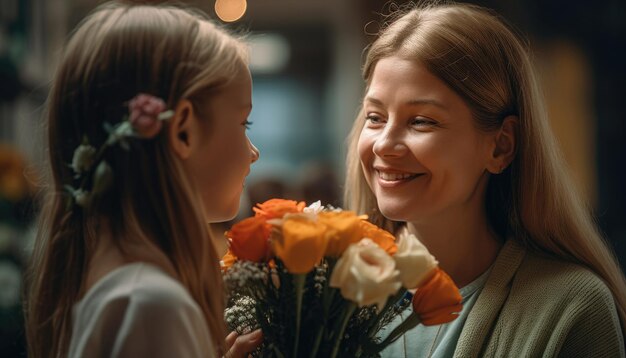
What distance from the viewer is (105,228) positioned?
1.38 meters

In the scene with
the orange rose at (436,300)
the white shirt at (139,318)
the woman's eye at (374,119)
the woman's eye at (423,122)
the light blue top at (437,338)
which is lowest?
the light blue top at (437,338)

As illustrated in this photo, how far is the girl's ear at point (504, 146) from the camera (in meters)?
2.05

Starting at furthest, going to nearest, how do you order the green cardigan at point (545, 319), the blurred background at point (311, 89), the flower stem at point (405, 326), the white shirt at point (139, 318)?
the blurred background at point (311, 89) → the green cardigan at point (545, 319) → the flower stem at point (405, 326) → the white shirt at point (139, 318)

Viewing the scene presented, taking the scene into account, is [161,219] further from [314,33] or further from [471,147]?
[314,33]

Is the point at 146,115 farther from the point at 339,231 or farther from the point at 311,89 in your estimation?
the point at 311,89

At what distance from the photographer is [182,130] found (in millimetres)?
1407

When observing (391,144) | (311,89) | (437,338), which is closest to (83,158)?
(391,144)

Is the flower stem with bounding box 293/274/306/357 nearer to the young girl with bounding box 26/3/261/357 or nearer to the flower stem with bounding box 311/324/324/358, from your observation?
the flower stem with bounding box 311/324/324/358

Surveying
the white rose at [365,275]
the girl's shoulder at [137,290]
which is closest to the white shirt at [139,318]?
the girl's shoulder at [137,290]

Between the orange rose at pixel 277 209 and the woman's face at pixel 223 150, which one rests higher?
the woman's face at pixel 223 150

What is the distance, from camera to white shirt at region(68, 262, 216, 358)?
4.08 feet

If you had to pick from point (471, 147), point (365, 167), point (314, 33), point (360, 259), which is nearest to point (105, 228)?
point (360, 259)

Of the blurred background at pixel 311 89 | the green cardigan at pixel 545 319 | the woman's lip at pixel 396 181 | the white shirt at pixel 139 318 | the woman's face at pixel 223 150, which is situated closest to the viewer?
the white shirt at pixel 139 318

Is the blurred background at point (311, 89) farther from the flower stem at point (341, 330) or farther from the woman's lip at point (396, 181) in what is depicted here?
the flower stem at point (341, 330)
